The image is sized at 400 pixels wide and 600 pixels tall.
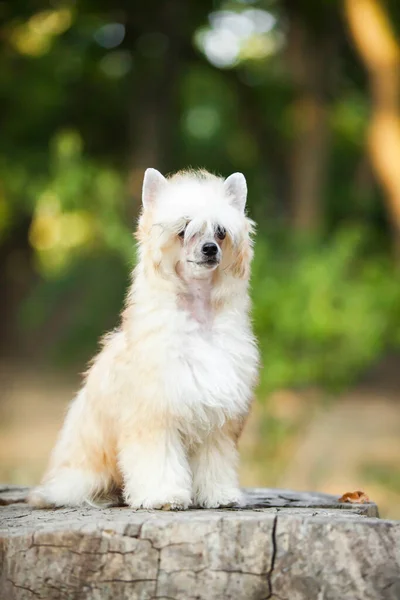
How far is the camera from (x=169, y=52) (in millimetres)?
18984

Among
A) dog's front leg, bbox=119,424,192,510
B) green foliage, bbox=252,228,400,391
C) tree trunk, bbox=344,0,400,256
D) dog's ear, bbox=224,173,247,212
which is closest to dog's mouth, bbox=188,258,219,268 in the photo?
dog's ear, bbox=224,173,247,212

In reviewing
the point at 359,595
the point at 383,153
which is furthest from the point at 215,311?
the point at 383,153

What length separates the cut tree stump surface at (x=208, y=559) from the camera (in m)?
4.63

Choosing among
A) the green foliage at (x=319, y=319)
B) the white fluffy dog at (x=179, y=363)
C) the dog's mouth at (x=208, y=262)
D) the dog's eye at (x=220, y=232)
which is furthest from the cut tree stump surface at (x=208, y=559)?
the green foliage at (x=319, y=319)

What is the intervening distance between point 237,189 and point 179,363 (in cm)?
102

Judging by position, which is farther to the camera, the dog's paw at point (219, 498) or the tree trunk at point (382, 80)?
the tree trunk at point (382, 80)

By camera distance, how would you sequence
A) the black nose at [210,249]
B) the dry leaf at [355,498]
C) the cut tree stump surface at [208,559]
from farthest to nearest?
the dry leaf at [355,498] → the black nose at [210,249] → the cut tree stump surface at [208,559]

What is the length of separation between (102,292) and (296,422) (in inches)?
435

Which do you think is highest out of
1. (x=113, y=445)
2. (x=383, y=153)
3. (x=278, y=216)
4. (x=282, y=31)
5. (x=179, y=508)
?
(x=282, y=31)

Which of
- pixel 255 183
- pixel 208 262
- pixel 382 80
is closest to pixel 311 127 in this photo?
pixel 382 80

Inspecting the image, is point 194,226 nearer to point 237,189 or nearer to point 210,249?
point 210,249

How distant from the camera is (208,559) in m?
4.68

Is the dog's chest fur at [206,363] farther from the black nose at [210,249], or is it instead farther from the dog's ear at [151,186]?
the dog's ear at [151,186]

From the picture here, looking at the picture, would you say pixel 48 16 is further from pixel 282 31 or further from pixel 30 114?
pixel 282 31
